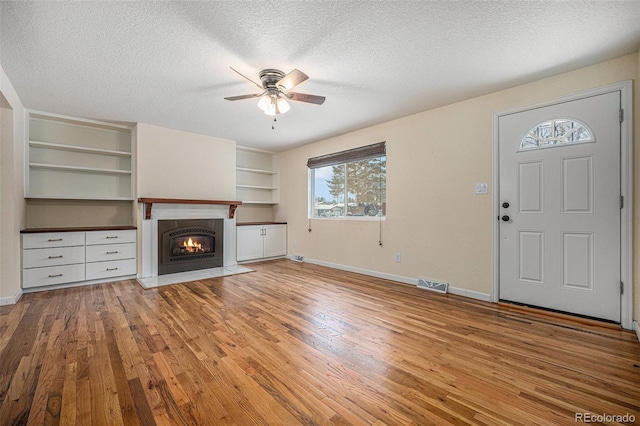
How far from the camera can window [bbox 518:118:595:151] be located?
258cm

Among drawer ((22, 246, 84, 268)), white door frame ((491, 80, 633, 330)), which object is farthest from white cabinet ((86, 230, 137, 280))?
white door frame ((491, 80, 633, 330))

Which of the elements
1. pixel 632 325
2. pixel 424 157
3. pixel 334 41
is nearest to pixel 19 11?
pixel 334 41

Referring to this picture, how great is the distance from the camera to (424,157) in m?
3.71

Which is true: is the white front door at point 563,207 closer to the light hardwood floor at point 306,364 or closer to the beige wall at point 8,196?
the light hardwood floor at point 306,364

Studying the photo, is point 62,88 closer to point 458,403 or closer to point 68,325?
point 68,325

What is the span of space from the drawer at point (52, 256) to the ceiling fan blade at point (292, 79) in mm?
3663

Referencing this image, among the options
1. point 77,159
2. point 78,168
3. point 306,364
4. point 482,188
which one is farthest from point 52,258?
point 482,188

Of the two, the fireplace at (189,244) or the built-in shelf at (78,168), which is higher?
the built-in shelf at (78,168)

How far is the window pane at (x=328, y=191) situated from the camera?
5031 millimetres

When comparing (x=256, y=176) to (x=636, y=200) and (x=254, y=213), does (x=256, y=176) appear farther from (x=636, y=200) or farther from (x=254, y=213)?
(x=636, y=200)

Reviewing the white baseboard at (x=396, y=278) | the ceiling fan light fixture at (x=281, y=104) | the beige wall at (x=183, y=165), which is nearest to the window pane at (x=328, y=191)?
the white baseboard at (x=396, y=278)

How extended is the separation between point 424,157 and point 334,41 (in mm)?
2118

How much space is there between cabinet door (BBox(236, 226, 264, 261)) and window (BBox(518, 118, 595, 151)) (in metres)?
4.53

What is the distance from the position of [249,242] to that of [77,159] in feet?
9.91
